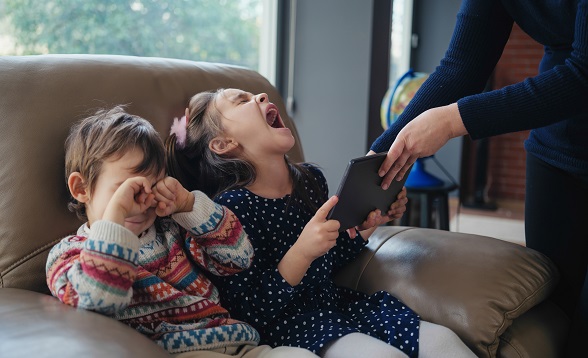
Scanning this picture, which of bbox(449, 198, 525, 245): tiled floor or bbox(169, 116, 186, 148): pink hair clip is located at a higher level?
bbox(169, 116, 186, 148): pink hair clip

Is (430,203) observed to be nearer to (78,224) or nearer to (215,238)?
(215,238)

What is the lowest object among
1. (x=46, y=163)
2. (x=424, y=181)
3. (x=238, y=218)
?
(x=424, y=181)

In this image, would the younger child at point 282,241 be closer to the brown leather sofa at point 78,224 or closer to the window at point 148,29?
the brown leather sofa at point 78,224

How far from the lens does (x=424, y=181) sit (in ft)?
8.81

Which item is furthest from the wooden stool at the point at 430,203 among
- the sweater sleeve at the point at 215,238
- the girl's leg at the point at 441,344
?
the sweater sleeve at the point at 215,238

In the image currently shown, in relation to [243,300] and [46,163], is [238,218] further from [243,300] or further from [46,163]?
[46,163]

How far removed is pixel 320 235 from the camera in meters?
1.21

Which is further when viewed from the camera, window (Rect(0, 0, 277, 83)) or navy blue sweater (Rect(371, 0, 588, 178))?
window (Rect(0, 0, 277, 83))

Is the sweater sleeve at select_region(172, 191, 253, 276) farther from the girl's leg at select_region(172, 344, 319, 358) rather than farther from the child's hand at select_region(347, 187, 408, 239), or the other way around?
the child's hand at select_region(347, 187, 408, 239)

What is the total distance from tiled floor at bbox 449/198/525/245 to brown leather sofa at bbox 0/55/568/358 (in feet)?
8.10

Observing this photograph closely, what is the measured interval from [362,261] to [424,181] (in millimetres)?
1196

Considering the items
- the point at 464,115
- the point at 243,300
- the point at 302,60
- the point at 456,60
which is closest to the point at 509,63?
the point at 302,60

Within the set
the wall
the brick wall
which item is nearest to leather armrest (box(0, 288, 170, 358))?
the wall

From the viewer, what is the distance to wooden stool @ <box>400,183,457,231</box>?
2647 mm
